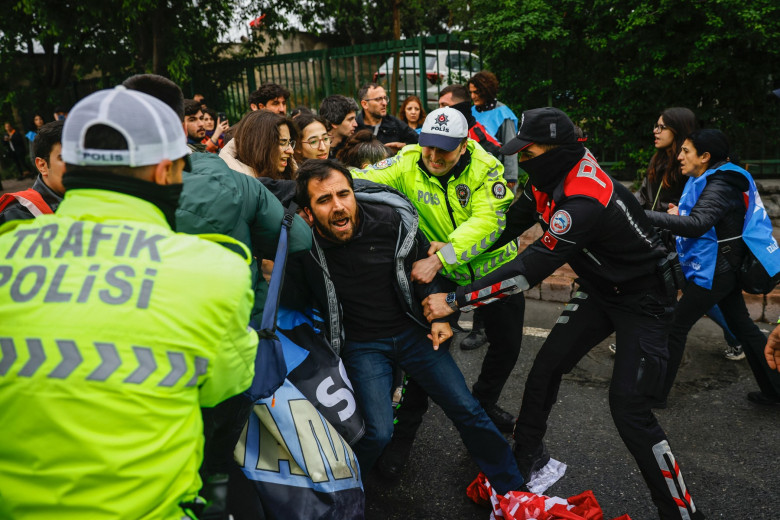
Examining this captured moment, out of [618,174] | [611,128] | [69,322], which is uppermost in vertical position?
[69,322]

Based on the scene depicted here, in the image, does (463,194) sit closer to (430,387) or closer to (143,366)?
(430,387)

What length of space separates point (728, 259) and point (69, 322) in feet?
12.2

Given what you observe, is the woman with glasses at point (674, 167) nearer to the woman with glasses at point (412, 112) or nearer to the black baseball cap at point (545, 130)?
the black baseball cap at point (545, 130)

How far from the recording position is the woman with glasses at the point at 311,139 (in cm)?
418

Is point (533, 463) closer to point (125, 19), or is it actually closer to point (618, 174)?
point (618, 174)

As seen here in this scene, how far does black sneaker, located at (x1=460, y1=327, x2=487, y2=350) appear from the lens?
4.92m

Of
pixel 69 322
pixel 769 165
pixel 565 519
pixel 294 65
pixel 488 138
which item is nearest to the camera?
pixel 69 322

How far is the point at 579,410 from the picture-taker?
3.86 meters

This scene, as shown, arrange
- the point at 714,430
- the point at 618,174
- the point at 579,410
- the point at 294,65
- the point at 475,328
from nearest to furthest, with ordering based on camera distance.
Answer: the point at 714,430 < the point at 579,410 < the point at 475,328 < the point at 618,174 < the point at 294,65

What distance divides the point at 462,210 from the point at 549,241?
2.61 feet

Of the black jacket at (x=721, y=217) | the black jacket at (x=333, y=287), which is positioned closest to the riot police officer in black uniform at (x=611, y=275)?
the black jacket at (x=333, y=287)

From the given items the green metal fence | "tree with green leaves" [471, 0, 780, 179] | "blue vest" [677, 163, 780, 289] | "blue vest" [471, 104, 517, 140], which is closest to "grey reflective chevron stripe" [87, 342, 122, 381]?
"blue vest" [677, 163, 780, 289]

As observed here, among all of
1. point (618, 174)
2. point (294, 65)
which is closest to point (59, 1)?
point (294, 65)

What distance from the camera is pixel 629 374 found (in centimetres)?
276
